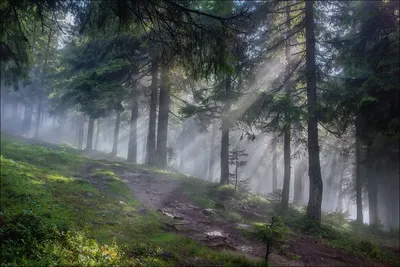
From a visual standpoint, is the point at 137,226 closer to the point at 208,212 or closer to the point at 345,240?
the point at 208,212

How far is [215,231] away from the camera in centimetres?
1112

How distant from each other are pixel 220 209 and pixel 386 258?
724 cm

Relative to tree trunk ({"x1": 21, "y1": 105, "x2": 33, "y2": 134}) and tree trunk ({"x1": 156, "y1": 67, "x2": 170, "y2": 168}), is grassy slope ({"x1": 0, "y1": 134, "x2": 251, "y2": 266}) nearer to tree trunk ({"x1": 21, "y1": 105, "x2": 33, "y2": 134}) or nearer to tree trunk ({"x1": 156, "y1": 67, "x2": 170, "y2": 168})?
tree trunk ({"x1": 156, "y1": 67, "x2": 170, "y2": 168})

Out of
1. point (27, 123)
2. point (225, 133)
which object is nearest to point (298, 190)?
point (225, 133)

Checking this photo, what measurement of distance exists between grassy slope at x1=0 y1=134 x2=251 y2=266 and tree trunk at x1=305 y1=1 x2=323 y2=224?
8.85m

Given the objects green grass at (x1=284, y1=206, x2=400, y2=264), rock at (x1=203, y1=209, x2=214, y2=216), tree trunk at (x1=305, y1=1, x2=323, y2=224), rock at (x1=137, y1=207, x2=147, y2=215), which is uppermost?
tree trunk at (x1=305, y1=1, x2=323, y2=224)

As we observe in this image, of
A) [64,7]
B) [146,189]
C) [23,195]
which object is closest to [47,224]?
[23,195]

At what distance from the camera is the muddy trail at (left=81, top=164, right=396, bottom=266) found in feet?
31.2

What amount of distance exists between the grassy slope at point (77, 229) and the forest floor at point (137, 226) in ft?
0.07

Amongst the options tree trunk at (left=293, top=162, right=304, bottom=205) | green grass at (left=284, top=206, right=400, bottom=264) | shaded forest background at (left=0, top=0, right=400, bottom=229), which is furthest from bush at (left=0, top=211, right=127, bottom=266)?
tree trunk at (left=293, top=162, right=304, bottom=205)

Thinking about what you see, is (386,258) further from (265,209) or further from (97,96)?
(97,96)

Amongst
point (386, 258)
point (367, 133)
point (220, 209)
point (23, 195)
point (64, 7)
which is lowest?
point (386, 258)

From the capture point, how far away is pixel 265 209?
18.5m

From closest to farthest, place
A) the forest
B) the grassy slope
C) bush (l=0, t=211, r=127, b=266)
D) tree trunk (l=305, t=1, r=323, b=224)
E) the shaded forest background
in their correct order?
bush (l=0, t=211, r=127, b=266) → the grassy slope → the forest → the shaded forest background → tree trunk (l=305, t=1, r=323, b=224)
